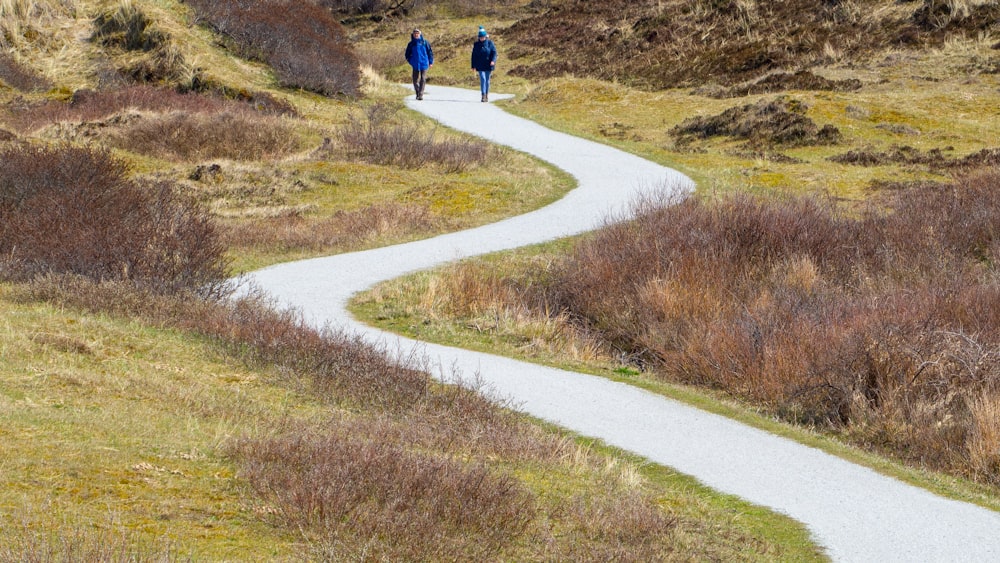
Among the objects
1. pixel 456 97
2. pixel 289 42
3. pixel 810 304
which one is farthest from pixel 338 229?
pixel 456 97

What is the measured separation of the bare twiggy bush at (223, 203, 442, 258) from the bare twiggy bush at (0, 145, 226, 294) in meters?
2.86

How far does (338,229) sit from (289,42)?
19.3m

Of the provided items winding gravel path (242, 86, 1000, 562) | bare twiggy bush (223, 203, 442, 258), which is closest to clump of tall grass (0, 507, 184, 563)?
winding gravel path (242, 86, 1000, 562)

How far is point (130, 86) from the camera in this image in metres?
31.2

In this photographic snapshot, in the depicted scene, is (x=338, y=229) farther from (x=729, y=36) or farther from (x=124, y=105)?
(x=729, y=36)

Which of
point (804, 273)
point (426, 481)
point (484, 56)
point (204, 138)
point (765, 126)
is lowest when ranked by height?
point (804, 273)

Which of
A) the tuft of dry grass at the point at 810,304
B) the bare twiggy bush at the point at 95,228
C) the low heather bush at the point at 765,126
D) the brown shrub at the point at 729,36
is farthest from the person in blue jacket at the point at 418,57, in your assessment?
the bare twiggy bush at the point at 95,228

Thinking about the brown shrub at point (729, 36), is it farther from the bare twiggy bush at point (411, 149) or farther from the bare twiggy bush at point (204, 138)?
the bare twiggy bush at point (204, 138)

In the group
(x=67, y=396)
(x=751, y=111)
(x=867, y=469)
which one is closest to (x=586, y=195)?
(x=751, y=111)

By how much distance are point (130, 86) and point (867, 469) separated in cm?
2746

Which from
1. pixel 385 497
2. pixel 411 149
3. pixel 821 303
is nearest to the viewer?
pixel 385 497

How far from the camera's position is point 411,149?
82.7 ft

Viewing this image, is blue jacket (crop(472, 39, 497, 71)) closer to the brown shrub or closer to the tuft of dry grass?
the brown shrub

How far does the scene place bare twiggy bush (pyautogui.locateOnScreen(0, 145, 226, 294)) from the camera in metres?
12.1
